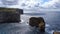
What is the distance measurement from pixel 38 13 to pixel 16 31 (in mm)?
451

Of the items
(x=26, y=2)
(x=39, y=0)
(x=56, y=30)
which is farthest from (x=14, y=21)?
(x=56, y=30)

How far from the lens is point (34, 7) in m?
2.16

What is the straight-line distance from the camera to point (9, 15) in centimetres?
214

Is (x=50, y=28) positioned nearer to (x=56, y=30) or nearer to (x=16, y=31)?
(x=56, y=30)

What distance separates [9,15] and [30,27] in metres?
0.38

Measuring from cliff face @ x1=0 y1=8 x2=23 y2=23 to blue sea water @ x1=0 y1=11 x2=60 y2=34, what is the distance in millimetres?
65

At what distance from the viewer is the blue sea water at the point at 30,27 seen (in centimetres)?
210

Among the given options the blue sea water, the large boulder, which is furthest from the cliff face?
the large boulder

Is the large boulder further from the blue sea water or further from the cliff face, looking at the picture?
the cliff face

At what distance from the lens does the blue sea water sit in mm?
2104

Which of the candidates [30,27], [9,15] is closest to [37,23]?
[30,27]

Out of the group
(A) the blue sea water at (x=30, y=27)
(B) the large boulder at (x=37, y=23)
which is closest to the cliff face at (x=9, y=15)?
(A) the blue sea water at (x=30, y=27)

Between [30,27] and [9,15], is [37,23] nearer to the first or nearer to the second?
[30,27]

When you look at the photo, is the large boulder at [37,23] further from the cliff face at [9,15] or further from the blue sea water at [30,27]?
the cliff face at [9,15]
